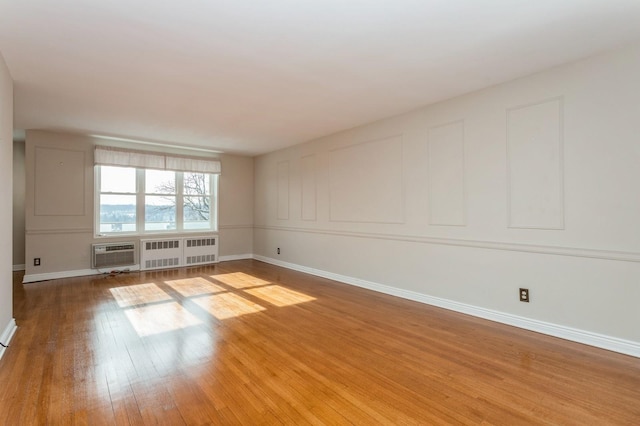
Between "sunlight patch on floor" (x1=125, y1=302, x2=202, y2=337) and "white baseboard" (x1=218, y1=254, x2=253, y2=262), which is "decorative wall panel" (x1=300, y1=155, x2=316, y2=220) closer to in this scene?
"white baseboard" (x1=218, y1=254, x2=253, y2=262)

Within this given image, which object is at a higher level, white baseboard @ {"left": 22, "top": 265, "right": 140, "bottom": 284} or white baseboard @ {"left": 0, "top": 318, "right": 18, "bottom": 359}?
white baseboard @ {"left": 22, "top": 265, "right": 140, "bottom": 284}

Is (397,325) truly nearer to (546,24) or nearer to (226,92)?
(546,24)

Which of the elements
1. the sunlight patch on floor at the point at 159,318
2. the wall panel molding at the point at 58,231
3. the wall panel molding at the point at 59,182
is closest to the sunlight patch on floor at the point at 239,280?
the sunlight patch on floor at the point at 159,318

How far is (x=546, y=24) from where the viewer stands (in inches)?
90.4

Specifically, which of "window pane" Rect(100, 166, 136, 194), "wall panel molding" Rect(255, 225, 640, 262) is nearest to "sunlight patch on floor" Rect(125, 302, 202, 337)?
"wall panel molding" Rect(255, 225, 640, 262)

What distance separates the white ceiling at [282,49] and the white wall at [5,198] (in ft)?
0.84

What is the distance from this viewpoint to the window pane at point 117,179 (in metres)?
5.91

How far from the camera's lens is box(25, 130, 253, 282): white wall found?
526 cm

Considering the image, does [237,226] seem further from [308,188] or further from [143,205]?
[308,188]

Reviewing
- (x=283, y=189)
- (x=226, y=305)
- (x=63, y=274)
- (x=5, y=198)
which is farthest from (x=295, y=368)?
(x=63, y=274)

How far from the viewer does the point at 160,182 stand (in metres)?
6.51

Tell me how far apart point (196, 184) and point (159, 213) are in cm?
97

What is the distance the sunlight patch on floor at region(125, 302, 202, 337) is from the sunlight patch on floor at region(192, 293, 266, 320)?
0.24 meters

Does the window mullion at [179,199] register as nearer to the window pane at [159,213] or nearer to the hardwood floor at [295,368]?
the window pane at [159,213]
